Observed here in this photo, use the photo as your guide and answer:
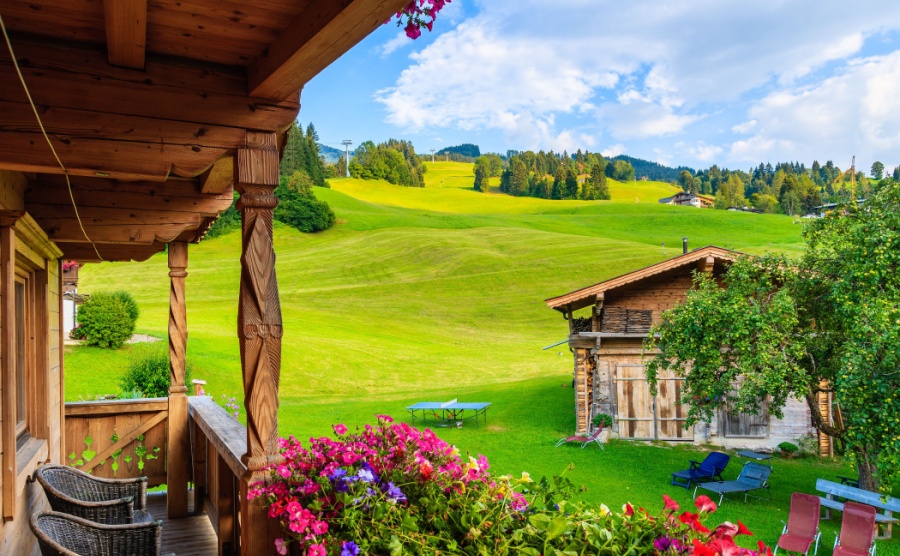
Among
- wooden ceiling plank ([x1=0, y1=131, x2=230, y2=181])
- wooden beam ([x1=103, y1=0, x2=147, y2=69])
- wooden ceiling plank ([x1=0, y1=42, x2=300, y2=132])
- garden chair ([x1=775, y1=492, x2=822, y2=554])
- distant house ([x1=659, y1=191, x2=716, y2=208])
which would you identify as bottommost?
garden chair ([x1=775, y1=492, x2=822, y2=554])

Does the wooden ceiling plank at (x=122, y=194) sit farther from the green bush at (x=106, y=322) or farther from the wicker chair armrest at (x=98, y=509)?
the green bush at (x=106, y=322)

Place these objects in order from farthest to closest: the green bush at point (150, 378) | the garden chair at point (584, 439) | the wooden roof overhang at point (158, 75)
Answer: the garden chair at point (584, 439)
the green bush at point (150, 378)
the wooden roof overhang at point (158, 75)

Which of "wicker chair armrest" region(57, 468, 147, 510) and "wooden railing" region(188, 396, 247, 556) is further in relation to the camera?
"wicker chair armrest" region(57, 468, 147, 510)

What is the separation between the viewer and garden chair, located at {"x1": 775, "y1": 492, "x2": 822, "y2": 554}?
30.4 ft

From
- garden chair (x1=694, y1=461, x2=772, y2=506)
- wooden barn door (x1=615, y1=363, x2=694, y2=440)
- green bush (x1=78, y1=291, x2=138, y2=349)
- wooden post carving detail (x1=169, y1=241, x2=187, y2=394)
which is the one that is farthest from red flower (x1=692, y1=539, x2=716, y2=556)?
green bush (x1=78, y1=291, x2=138, y2=349)

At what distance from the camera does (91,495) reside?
14.6 feet

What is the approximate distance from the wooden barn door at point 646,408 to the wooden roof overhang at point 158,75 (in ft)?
47.6

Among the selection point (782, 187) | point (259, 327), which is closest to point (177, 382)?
point (259, 327)

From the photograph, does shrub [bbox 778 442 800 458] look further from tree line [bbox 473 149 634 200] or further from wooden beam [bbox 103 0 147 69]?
tree line [bbox 473 149 634 200]

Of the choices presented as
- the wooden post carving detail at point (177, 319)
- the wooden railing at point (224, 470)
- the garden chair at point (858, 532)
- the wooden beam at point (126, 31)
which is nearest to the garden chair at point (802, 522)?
the garden chair at point (858, 532)

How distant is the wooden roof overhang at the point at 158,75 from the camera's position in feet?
7.22

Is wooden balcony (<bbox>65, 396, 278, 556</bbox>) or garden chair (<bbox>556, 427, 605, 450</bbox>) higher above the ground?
wooden balcony (<bbox>65, 396, 278, 556</bbox>)

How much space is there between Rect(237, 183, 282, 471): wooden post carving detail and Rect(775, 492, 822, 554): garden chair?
8.80m

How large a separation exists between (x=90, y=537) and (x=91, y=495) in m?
1.25
